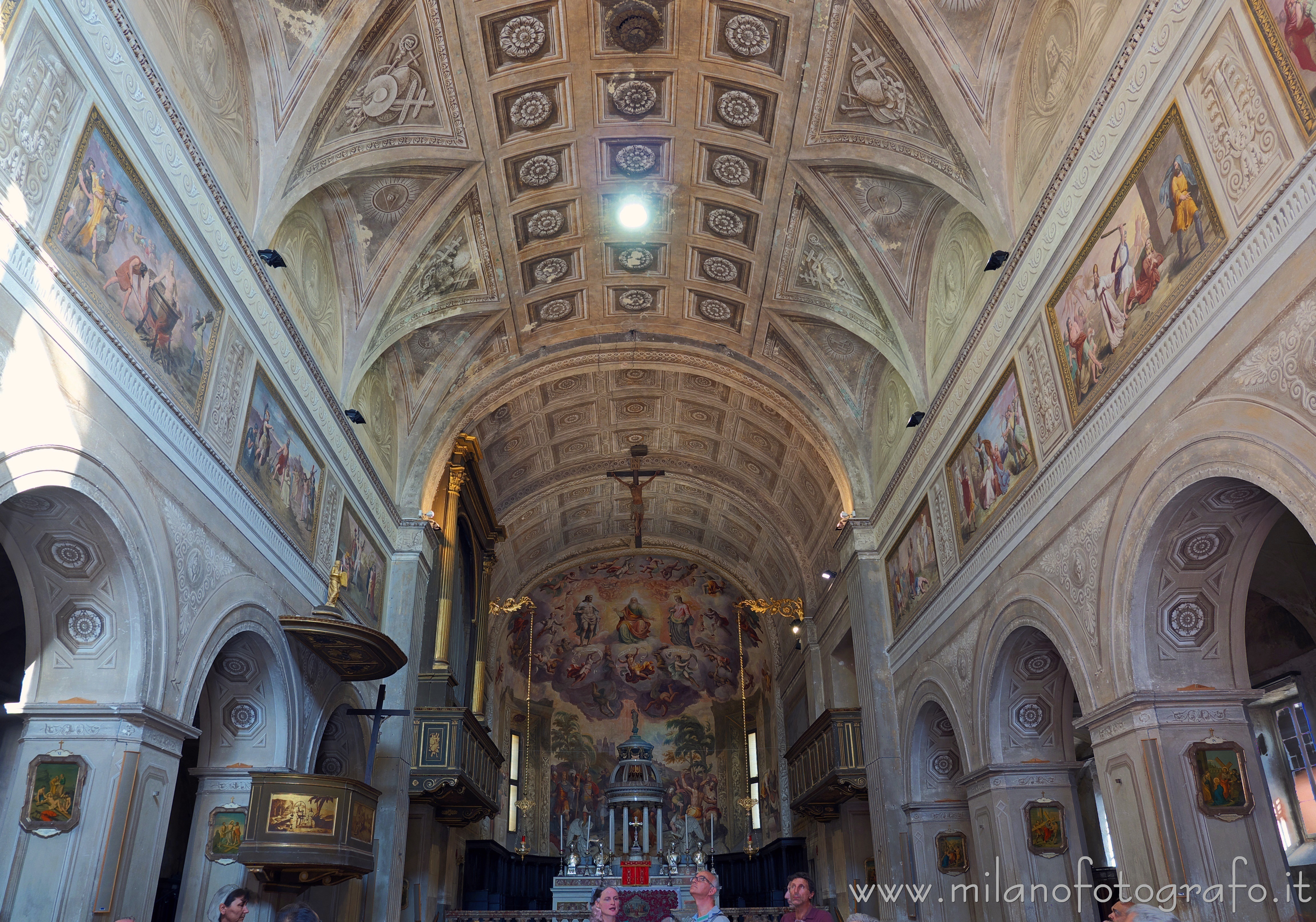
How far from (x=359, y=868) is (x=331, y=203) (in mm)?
9547

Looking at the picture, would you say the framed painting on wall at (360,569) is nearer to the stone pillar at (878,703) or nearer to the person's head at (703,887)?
the stone pillar at (878,703)

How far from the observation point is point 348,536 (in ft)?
50.9

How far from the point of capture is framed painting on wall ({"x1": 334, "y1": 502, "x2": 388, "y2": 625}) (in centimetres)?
1516

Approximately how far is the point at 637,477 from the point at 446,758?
10.2m

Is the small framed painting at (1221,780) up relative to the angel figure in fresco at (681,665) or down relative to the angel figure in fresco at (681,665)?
down

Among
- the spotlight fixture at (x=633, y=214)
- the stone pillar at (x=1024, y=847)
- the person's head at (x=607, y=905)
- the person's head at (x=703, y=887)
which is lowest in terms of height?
the person's head at (x=607, y=905)

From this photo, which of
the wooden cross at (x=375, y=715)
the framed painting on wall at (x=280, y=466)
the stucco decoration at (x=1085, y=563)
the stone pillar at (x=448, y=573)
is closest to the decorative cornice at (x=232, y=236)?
the framed painting on wall at (x=280, y=466)

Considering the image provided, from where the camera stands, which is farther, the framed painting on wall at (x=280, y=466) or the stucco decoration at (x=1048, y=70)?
the framed painting on wall at (x=280, y=466)

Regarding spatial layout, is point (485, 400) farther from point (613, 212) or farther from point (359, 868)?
point (359, 868)

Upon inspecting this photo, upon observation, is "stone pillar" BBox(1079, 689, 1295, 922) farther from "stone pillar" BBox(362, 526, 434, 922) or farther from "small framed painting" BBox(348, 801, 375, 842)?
"stone pillar" BBox(362, 526, 434, 922)

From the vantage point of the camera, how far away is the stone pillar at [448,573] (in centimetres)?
1850

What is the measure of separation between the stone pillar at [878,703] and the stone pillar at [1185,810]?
779 centimetres

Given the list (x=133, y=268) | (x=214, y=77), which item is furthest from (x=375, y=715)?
(x=214, y=77)

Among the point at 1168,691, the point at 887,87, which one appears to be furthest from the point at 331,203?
the point at 1168,691
